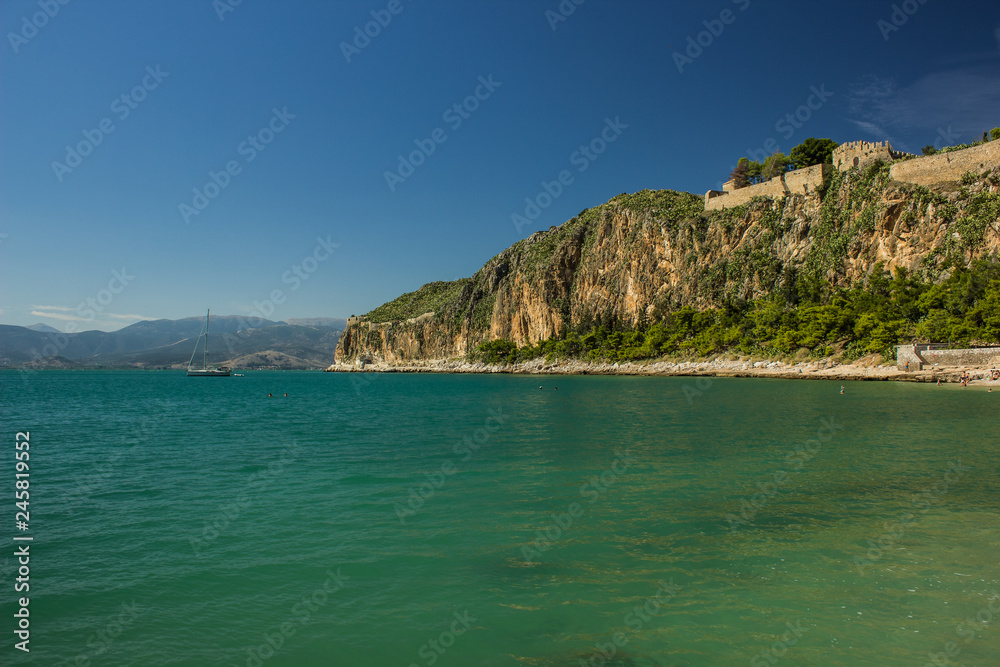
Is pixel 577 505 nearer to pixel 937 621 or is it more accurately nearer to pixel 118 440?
pixel 937 621

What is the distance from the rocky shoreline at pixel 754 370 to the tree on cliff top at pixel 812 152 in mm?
43380

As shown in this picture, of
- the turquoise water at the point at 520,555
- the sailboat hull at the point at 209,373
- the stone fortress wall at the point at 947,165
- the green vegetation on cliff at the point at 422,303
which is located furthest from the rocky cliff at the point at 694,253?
the turquoise water at the point at 520,555

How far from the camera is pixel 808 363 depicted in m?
60.2

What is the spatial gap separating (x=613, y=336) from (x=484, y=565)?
92367 mm

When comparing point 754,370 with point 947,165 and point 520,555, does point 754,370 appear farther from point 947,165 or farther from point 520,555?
point 520,555

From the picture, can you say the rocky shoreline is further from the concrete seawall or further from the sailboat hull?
the sailboat hull

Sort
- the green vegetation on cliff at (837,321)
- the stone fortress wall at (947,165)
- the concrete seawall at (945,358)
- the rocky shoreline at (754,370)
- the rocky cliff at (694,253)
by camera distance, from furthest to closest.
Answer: the rocky cliff at (694,253) < the stone fortress wall at (947,165) < the green vegetation on cliff at (837,321) < the rocky shoreline at (754,370) < the concrete seawall at (945,358)

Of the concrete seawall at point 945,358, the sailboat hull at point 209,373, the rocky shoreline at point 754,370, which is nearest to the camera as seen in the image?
the concrete seawall at point 945,358

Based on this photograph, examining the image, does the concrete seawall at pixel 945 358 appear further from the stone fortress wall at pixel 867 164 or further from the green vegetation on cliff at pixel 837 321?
the stone fortress wall at pixel 867 164

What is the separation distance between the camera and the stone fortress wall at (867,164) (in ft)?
198

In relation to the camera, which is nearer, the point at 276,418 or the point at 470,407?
the point at 276,418

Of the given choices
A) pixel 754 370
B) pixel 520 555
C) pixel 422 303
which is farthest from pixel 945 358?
pixel 422 303

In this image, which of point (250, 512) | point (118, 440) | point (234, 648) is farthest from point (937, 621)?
point (118, 440)

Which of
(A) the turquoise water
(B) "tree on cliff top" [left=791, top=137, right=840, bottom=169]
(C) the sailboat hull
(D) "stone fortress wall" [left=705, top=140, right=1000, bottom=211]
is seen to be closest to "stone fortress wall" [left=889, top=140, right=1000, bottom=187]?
(D) "stone fortress wall" [left=705, top=140, right=1000, bottom=211]
